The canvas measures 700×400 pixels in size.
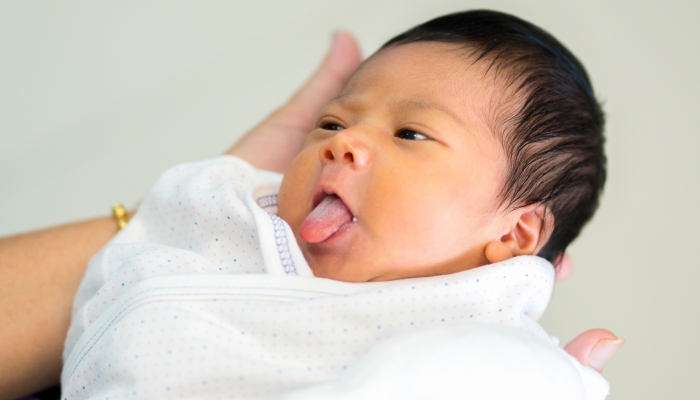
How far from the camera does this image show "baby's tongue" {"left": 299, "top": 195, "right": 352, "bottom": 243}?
80 centimetres

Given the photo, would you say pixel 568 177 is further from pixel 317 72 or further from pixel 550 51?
pixel 317 72

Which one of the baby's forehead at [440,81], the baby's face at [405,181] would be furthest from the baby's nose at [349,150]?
the baby's forehead at [440,81]

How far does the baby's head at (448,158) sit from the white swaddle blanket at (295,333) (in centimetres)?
5

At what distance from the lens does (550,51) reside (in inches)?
38.0

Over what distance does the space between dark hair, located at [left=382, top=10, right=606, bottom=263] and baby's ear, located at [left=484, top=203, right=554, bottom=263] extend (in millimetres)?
14

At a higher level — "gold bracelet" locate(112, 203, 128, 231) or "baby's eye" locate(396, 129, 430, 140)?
"baby's eye" locate(396, 129, 430, 140)

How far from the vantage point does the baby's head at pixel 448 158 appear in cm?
81

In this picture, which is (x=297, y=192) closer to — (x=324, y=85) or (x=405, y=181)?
(x=405, y=181)

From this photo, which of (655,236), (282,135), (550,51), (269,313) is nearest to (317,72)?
(282,135)

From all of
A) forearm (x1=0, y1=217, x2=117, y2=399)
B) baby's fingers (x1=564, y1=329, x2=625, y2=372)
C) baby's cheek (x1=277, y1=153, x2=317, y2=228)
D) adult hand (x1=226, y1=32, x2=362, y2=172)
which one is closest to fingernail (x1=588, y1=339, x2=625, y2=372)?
baby's fingers (x1=564, y1=329, x2=625, y2=372)

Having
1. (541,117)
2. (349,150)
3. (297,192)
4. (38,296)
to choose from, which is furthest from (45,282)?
(541,117)

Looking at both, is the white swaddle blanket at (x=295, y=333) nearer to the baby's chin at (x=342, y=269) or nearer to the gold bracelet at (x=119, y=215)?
the baby's chin at (x=342, y=269)

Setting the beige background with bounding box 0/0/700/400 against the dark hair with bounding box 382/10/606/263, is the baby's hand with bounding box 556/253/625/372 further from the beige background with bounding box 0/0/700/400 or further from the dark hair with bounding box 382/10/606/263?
the beige background with bounding box 0/0/700/400

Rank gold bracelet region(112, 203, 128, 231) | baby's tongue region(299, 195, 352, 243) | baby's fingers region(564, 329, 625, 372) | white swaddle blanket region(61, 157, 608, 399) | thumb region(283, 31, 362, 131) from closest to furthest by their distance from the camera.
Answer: white swaddle blanket region(61, 157, 608, 399), baby's tongue region(299, 195, 352, 243), baby's fingers region(564, 329, 625, 372), gold bracelet region(112, 203, 128, 231), thumb region(283, 31, 362, 131)
